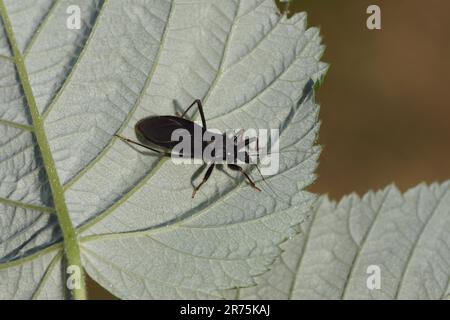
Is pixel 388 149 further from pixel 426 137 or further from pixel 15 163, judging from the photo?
pixel 15 163

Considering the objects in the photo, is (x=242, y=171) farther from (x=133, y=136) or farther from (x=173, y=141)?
(x=133, y=136)

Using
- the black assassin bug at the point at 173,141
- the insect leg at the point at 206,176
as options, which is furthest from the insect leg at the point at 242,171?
the insect leg at the point at 206,176

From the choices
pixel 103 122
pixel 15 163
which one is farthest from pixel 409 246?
pixel 15 163

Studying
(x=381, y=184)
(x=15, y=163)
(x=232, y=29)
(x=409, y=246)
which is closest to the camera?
(x=15, y=163)

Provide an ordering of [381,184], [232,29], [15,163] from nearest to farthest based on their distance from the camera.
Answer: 1. [15,163]
2. [232,29]
3. [381,184]

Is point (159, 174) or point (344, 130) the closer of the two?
point (159, 174)

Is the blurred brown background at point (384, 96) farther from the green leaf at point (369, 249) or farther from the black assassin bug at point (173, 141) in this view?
the black assassin bug at point (173, 141)
